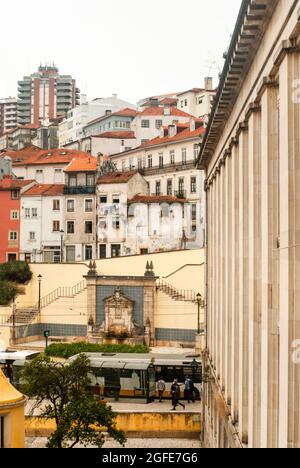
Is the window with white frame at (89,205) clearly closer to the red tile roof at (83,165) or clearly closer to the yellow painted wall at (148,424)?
the red tile roof at (83,165)

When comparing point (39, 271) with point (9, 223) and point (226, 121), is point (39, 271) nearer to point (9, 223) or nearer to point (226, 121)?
point (9, 223)

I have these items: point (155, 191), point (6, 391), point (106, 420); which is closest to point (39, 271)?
point (155, 191)

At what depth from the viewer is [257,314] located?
548 inches

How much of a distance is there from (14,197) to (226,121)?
51.4 meters

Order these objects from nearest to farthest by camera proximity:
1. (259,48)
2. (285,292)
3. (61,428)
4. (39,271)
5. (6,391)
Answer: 1. (285,292)
2. (259,48)
3. (6,391)
4. (61,428)
5. (39,271)

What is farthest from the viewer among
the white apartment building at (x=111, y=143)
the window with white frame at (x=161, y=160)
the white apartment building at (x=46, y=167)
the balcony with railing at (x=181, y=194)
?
the white apartment building at (x=111, y=143)

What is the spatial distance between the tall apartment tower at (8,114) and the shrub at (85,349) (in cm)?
13869

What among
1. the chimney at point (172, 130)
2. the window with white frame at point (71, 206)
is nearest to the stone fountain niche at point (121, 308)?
the window with white frame at point (71, 206)

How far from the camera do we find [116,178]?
69125 millimetres

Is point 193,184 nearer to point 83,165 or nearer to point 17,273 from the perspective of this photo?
point 83,165

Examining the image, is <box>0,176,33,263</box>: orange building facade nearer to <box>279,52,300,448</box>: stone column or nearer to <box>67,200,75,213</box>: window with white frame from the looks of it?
<box>67,200,75,213</box>: window with white frame

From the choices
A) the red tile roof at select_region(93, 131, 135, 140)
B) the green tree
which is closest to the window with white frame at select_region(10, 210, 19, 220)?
the red tile roof at select_region(93, 131, 135, 140)

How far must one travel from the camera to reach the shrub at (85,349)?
4412 cm

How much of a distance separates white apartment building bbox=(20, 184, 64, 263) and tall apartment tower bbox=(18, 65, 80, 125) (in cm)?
9702
